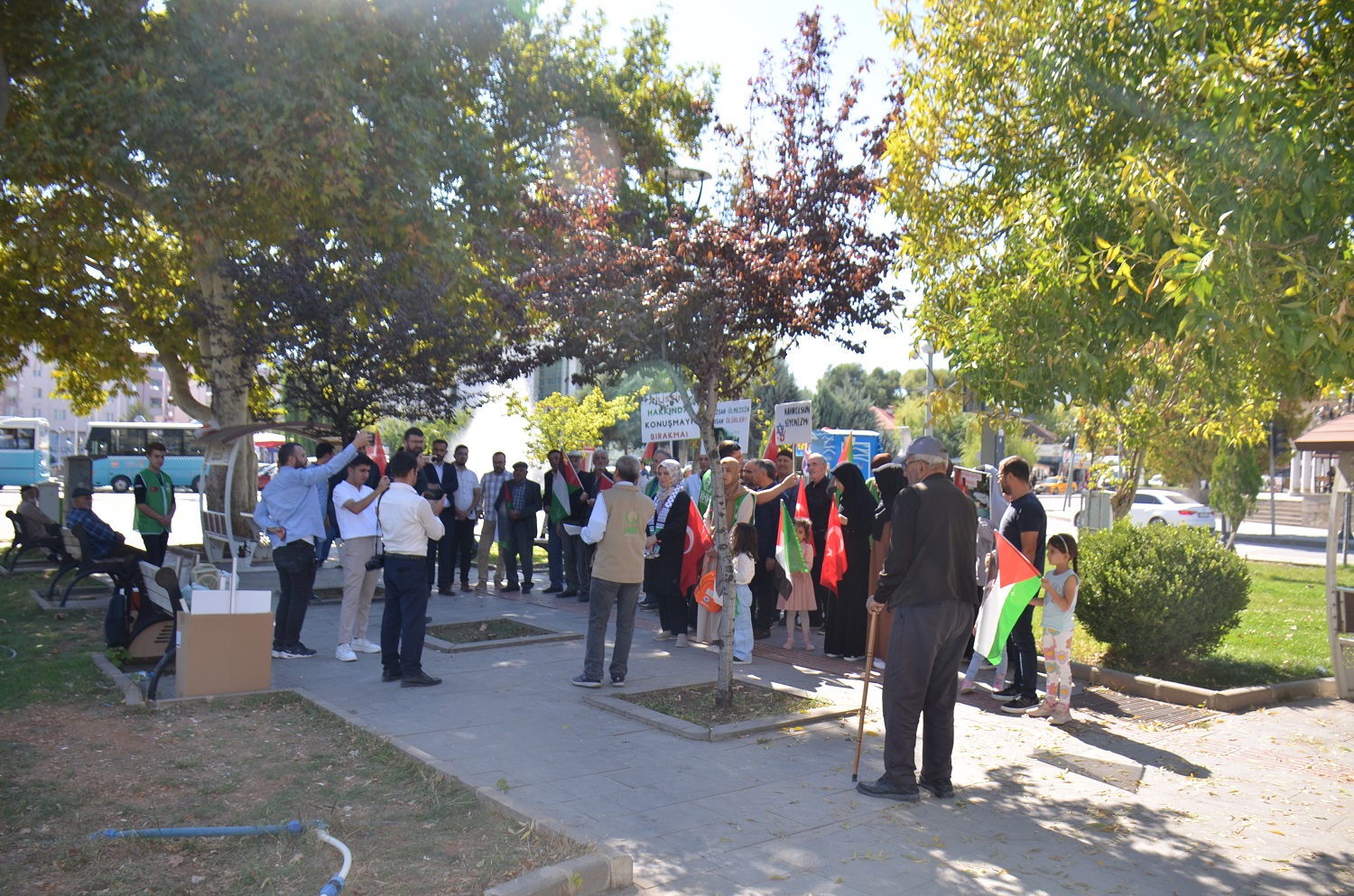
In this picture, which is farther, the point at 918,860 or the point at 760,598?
the point at 760,598

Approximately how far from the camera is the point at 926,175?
834 cm

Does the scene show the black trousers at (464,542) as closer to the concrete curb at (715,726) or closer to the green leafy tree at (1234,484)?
the concrete curb at (715,726)

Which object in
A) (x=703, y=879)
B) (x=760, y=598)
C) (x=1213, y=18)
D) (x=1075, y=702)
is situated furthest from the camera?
(x=760, y=598)

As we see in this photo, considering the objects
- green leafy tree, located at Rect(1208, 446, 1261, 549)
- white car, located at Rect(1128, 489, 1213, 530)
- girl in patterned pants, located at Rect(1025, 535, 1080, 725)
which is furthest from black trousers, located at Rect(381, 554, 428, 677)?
white car, located at Rect(1128, 489, 1213, 530)

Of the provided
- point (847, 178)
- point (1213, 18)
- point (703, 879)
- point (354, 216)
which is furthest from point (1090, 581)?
point (354, 216)

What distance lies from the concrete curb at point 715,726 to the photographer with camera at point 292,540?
3.03 metres

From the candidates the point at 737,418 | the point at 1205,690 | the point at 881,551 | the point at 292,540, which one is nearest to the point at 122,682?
the point at 292,540

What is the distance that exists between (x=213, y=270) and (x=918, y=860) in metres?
15.4

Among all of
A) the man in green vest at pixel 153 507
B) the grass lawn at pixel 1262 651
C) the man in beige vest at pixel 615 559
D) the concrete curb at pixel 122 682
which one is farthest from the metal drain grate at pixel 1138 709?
the man in green vest at pixel 153 507

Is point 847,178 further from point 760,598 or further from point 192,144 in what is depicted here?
point 192,144

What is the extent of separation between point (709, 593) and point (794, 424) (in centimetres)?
324

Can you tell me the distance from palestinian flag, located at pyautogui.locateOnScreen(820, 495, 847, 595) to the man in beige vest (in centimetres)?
219

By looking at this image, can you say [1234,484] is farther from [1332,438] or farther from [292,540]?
[292,540]

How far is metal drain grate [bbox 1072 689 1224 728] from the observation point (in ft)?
25.2
